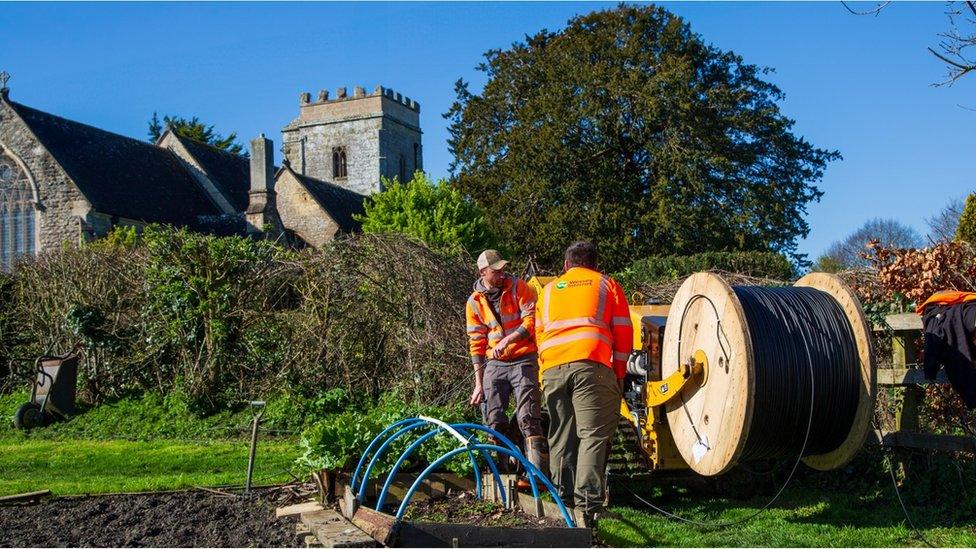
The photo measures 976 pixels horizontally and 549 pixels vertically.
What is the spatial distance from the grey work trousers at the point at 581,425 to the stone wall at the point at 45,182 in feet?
114

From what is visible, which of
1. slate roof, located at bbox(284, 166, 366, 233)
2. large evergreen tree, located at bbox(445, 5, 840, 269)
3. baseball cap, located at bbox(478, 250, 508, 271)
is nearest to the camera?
baseball cap, located at bbox(478, 250, 508, 271)

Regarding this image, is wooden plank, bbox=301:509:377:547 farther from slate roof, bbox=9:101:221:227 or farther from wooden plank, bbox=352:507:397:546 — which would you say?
slate roof, bbox=9:101:221:227

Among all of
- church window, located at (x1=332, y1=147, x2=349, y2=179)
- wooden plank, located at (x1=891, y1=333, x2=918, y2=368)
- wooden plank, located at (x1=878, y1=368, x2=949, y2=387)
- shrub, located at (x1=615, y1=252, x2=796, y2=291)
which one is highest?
church window, located at (x1=332, y1=147, x2=349, y2=179)

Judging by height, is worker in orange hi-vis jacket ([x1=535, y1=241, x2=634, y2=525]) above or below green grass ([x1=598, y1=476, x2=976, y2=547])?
above

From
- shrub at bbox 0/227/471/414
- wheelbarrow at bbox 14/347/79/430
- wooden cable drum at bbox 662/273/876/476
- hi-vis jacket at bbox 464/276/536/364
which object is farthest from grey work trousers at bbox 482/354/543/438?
wheelbarrow at bbox 14/347/79/430

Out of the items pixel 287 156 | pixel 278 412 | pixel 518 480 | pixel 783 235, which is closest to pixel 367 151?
pixel 287 156

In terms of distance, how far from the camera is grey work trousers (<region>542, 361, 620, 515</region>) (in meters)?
7.20

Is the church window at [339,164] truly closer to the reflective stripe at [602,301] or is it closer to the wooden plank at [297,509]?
the wooden plank at [297,509]

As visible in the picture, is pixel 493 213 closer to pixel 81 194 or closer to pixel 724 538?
pixel 81 194

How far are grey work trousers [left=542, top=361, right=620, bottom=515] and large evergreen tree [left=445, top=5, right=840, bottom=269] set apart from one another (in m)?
26.9

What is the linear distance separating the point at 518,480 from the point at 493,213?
97.4 ft

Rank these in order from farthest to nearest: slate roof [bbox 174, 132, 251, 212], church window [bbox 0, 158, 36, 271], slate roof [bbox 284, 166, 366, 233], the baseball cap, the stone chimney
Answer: slate roof [bbox 284, 166, 366, 233] < slate roof [bbox 174, 132, 251, 212] < the stone chimney < church window [bbox 0, 158, 36, 271] < the baseball cap

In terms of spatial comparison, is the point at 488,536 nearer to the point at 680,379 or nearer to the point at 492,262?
the point at 680,379

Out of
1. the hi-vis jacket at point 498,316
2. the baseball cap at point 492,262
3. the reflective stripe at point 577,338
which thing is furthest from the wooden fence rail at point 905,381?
the baseball cap at point 492,262
